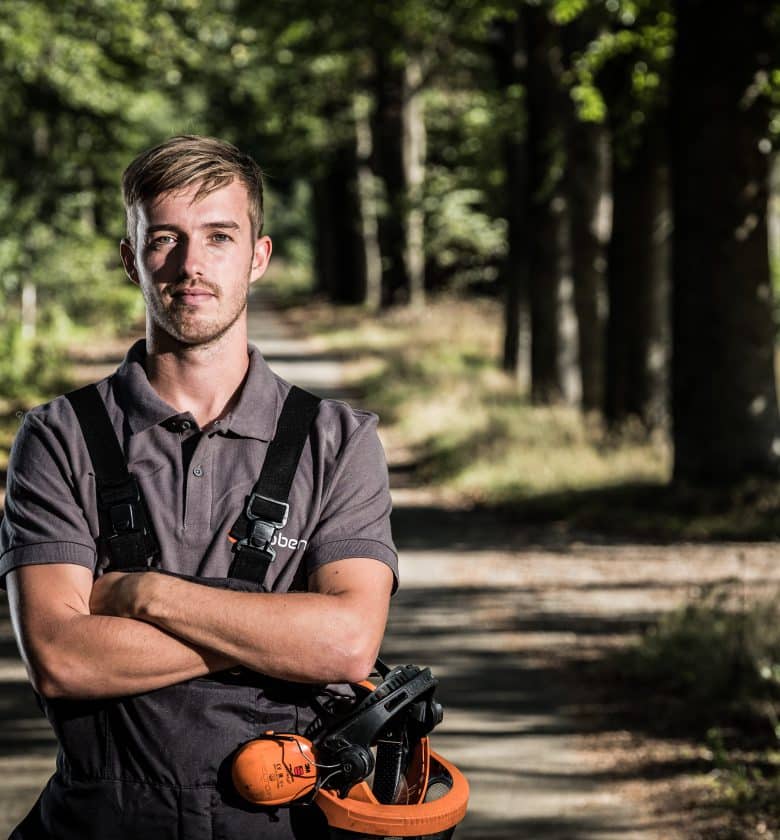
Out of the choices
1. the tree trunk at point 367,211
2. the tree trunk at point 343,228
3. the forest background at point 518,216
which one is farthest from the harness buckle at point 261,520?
the tree trunk at point 343,228

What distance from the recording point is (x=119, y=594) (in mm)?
2822

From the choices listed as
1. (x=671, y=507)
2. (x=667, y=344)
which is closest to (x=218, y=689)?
(x=671, y=507)

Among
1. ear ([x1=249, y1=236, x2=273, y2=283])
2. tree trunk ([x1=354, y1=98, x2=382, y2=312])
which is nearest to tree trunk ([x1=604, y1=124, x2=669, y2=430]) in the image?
ear ([x1=249, y1=236, x2=273, y2=283])

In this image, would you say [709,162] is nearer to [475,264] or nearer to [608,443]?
[608,443]

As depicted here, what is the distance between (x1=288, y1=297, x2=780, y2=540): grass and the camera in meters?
12.4

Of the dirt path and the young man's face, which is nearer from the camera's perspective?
the young man's face

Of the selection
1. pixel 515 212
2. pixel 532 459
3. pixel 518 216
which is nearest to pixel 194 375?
Answer: pixel 532 459

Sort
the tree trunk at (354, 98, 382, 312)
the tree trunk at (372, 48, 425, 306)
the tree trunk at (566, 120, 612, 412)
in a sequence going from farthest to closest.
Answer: the tree trunk at (354, 98, 382, 312) → the tree trunk at (372, 48, 425, 306) → the tree trunk at (566, 120, 612, 412)

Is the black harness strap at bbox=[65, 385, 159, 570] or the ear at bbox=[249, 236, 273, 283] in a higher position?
the ear at bbox=[249, 236, 273, 283]

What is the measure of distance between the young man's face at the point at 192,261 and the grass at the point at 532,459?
9.28m

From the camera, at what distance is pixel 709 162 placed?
12.6 metres

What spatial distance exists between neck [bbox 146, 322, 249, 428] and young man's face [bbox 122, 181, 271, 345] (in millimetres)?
29

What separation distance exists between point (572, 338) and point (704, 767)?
567 inches

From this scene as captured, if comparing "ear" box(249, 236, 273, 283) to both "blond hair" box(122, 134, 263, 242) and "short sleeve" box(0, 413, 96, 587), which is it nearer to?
"blond hair" box(122, 134, 263, 242)
